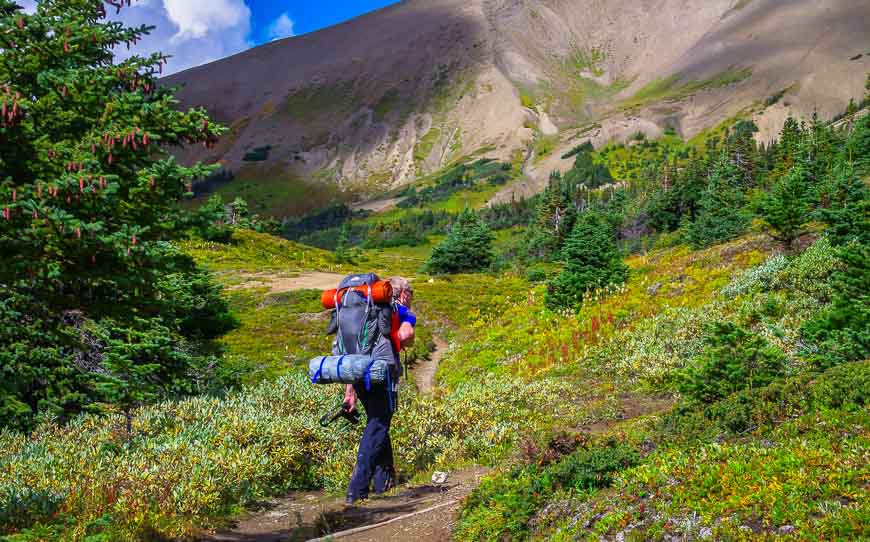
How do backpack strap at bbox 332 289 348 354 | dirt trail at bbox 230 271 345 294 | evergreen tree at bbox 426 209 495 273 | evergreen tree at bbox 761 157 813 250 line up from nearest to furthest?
backpack strap at bbox 332 289 348 354 < evergreen tree at bbox 761 157 813 250 < dirt trail at bbox 230 271 345 294 < evergreen tree at bbox 426 209 495 273

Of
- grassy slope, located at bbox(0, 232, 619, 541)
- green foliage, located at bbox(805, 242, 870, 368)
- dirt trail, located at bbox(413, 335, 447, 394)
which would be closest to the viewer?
grassy slope, located at bbox(0, 232, 619, 541)

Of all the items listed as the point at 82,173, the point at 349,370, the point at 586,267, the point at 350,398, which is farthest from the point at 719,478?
the point at 586,267

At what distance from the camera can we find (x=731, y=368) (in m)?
8.45

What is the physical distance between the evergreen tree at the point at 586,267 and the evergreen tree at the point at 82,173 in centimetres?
1756


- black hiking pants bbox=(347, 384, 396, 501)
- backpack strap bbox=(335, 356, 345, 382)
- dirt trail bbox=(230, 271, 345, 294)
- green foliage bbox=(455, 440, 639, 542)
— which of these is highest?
dirt trail bbox=(230, 271, 345, 294)

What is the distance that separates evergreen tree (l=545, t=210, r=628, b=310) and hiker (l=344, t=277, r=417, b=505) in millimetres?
16103

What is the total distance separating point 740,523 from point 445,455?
615 cm

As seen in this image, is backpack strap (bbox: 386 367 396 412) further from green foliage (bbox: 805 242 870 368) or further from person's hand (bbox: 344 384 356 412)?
green foliage (bbox: 805 242 870 368)

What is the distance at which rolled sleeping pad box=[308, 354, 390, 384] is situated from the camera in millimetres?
7242

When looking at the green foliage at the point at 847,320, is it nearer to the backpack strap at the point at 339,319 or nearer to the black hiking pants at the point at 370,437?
the black hiking pants at the point at 370,437

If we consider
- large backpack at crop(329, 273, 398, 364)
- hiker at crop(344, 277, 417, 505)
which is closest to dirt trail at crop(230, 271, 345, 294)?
hiker at crop(344, 277, 417, 505)

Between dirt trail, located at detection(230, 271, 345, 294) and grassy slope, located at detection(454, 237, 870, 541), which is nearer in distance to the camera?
grassy slope, located at detection(454, 237, 870, 541)

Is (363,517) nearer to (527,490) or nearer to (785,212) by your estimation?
A: (527,490)

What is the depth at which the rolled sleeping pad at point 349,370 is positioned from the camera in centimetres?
724
